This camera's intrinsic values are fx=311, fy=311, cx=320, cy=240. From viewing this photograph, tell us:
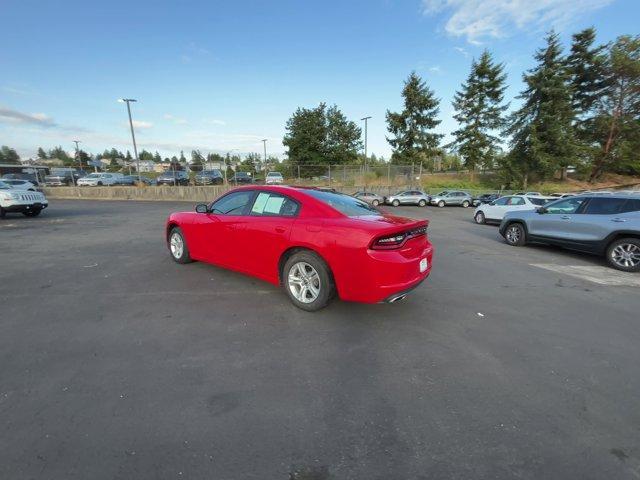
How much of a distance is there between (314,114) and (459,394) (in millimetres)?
49627

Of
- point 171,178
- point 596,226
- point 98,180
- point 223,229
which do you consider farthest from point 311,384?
point 98,180

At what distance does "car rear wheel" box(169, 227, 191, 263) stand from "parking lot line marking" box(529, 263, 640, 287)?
7.00 meters

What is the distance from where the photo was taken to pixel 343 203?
4203 mm

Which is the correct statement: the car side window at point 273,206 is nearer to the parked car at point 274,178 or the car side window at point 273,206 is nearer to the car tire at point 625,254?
the car tire at point 625,254

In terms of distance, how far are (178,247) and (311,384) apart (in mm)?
4293

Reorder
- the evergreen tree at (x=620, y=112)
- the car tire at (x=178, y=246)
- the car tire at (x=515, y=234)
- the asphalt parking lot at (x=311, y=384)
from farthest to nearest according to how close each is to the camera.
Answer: the evergreen tree at (x=620, y=112), the car tire at (x=515, y=234), the car tire at (x=178, y=246), the asphalt parking lot at (x=311, y=384)

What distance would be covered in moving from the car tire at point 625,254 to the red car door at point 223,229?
735cm

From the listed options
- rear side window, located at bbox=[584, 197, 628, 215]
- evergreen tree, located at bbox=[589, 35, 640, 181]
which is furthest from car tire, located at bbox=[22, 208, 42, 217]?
evergreen tree, located at bbox=[589, 35, 640, 181]

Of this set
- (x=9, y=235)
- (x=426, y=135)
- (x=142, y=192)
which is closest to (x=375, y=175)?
(x=426, y=135)

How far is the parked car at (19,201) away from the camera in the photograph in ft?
40.6

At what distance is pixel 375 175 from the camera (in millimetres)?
31375

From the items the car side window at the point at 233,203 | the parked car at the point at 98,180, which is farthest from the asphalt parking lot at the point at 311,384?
the parked car at the point at 98,180

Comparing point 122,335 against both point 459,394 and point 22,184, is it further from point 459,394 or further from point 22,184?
point 22,184

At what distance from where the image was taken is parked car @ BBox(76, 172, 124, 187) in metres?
31.5
